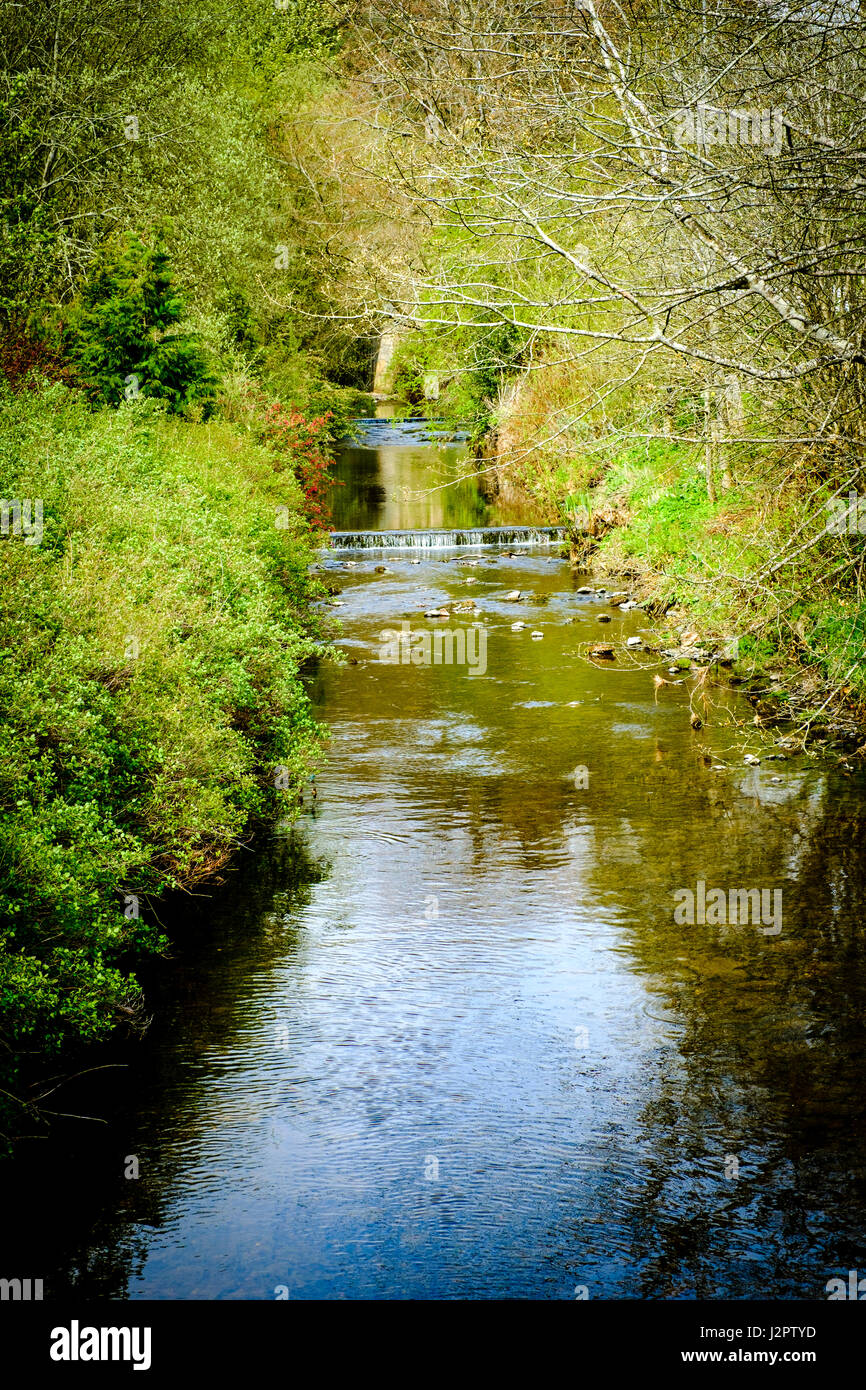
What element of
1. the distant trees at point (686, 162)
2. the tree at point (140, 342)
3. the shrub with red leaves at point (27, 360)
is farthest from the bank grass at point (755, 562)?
the shrub with red leaves at point (27, 360)

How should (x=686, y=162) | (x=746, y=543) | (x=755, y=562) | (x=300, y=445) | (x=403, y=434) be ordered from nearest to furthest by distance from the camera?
(x=686, y=162), (x=746, y=543), (x=755, y=562), (x=300, y=445), (x=403, y=434)

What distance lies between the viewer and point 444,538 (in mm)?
27703

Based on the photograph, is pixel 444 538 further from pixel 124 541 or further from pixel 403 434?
pixel 403 434

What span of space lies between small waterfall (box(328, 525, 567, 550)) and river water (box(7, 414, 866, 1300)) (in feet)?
45.3

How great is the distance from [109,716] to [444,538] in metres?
19.7

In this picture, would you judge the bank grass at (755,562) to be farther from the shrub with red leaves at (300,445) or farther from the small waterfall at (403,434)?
the small waterfall at (403,434)

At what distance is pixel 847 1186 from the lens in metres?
6.39

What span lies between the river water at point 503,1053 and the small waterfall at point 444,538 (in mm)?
13819

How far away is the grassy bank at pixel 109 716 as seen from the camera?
6719 millimetres

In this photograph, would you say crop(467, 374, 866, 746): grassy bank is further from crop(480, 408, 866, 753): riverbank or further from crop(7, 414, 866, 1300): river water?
crop(7, 414, 866, 1300): river water

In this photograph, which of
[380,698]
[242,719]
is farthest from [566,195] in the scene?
[380,698]

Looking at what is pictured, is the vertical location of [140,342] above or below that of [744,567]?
above

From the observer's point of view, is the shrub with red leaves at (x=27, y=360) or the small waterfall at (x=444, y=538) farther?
the small waterfall at (x=444, y=538)

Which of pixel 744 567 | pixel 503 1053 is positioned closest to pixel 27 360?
pixel 744 567
